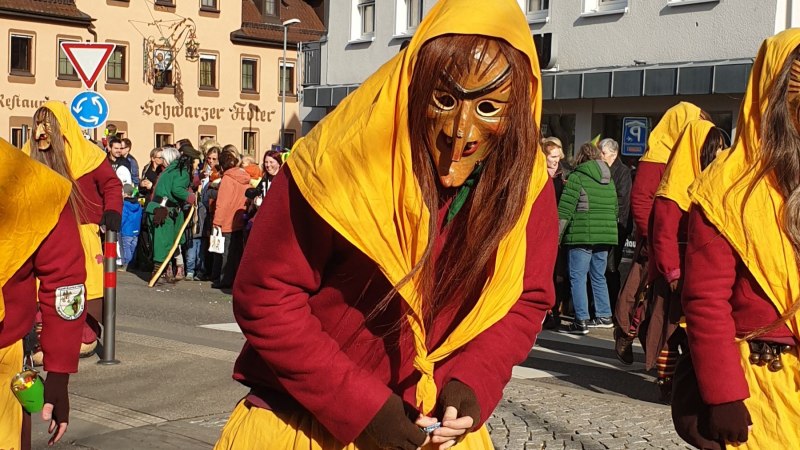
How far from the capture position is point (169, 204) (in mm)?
17781

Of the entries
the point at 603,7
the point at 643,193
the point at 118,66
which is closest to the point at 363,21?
the point at 603,7

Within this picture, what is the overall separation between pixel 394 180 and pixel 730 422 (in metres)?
1.46

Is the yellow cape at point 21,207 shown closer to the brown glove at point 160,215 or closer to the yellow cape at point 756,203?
the yellow cape at point 756,203

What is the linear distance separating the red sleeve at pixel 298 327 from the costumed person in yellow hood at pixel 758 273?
4.54 ft

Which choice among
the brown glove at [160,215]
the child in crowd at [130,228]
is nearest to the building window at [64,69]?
the child in crowd at [130,228]

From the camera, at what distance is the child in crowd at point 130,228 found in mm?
19094

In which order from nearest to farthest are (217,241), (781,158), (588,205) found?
(781,158) → (588,205) → (217,241)

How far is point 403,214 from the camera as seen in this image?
2.63m

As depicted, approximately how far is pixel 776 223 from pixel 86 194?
7.61 m

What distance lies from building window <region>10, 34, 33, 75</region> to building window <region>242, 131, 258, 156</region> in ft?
31.5

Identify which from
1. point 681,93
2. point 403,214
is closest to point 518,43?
point 403,214

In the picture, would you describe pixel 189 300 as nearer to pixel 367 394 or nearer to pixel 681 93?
pixel 681 93

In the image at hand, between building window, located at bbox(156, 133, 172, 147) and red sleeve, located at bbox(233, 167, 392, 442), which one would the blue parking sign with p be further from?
building window, located at bbox(156, 133, 172, 147)

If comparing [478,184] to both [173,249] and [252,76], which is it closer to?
[173,249]
